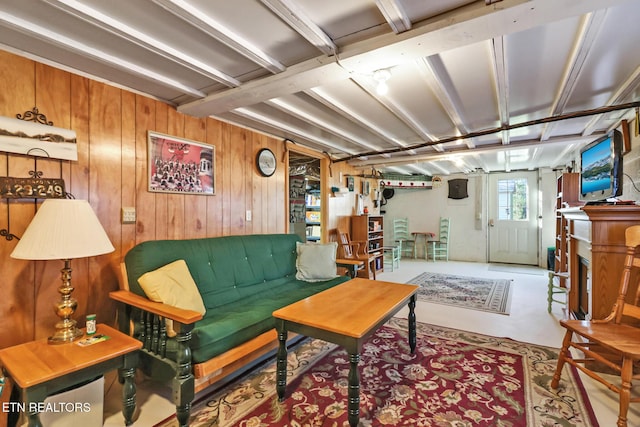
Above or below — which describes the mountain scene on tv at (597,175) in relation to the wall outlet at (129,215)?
above

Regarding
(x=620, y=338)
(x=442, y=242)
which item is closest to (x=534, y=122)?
(x=620, y=338)

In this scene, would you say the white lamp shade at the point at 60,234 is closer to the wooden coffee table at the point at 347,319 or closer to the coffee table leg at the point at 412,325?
the wooden coffee table at the point at 347,319

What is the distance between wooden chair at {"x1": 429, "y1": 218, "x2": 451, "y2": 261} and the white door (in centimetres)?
96

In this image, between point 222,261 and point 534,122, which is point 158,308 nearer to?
point 222,261

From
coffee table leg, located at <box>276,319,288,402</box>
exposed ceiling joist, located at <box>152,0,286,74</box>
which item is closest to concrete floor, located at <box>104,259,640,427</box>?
coffee table leg, located at <box>276,319,288,402</box>

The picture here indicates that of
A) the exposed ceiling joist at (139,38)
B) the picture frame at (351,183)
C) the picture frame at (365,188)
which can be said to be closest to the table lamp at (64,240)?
the exposed ceiling joist at (139,38)

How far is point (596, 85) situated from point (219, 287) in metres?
3.51

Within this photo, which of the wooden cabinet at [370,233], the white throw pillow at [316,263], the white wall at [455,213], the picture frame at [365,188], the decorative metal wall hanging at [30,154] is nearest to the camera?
the decorative metal wall hanging at [30,154]

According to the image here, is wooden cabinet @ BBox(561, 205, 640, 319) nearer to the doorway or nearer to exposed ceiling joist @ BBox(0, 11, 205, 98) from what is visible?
exposed ceiling joist @ BBox(0, 11, 205, 98)

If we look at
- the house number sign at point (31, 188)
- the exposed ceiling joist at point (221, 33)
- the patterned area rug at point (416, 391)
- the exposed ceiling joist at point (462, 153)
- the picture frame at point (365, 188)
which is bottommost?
the patterned area rug at point (416, 391)

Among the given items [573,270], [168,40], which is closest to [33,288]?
[168,40]

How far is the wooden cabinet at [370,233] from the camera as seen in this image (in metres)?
5.36

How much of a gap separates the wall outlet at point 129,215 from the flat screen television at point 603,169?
3865 millimetres

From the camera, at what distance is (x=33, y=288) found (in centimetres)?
180
